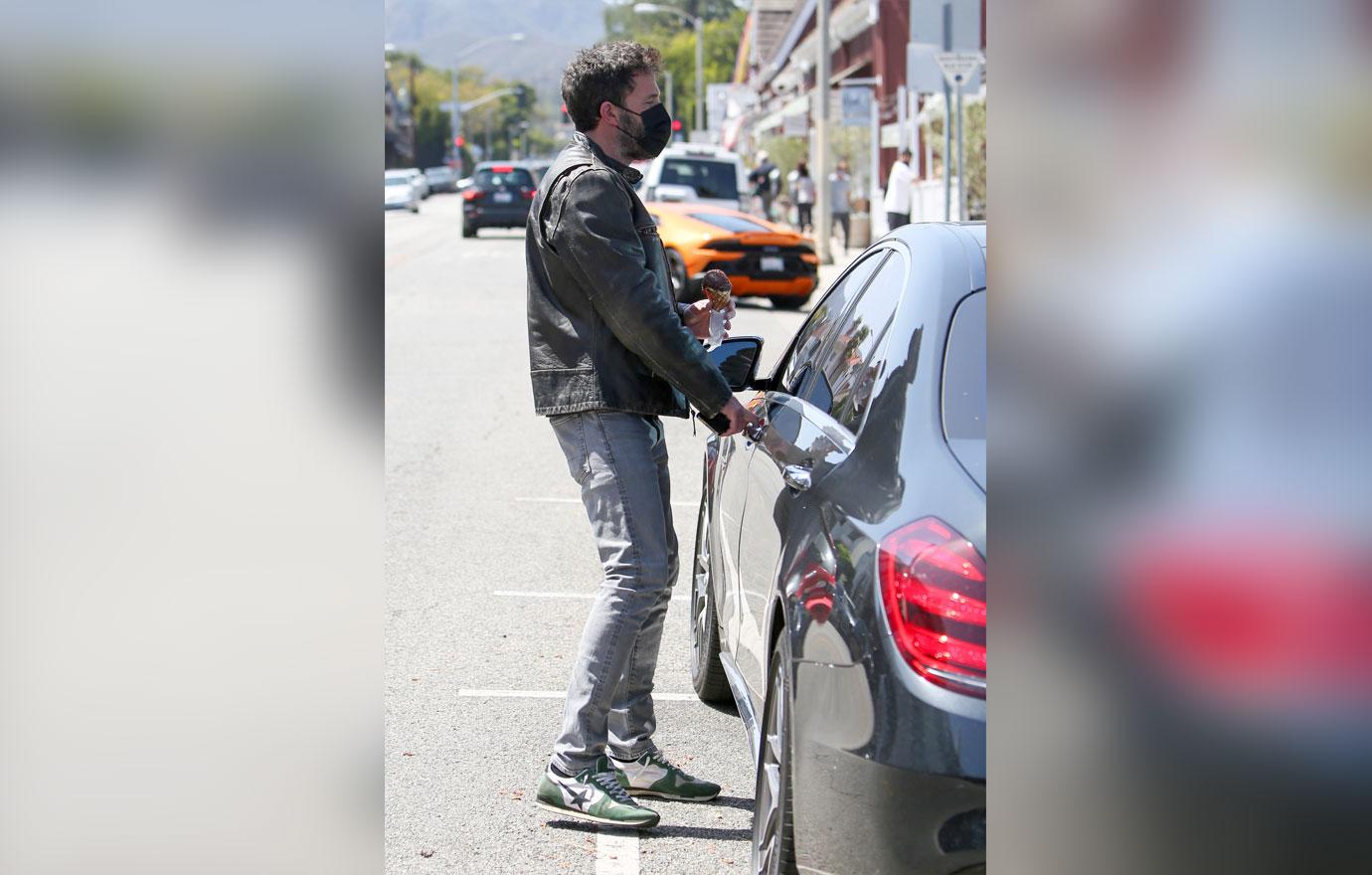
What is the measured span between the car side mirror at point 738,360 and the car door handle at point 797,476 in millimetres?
941

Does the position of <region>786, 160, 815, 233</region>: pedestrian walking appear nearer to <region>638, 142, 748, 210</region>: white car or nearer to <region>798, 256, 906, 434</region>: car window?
<region>638, 142, 748, 210</region>: white car

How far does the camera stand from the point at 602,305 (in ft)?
13.2

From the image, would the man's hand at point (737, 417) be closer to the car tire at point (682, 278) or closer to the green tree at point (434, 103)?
the car tire at point (682, 278)

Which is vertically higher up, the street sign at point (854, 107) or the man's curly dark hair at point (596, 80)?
the street sign at point (854, 107)

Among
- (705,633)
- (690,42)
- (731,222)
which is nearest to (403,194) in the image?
(731,222)

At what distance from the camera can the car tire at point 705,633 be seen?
518 cm

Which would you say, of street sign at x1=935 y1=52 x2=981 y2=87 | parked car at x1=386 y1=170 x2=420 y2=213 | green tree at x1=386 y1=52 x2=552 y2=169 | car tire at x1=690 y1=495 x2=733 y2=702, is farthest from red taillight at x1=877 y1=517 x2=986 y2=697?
green tree at x1=386 y1=52 x2=552 y2=169

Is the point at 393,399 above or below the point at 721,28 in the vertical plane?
below

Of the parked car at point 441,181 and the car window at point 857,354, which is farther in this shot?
the parked car at point 441,181

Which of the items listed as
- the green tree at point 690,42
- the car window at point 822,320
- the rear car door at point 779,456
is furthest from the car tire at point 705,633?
the green tree at point 690,42
